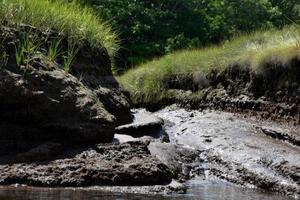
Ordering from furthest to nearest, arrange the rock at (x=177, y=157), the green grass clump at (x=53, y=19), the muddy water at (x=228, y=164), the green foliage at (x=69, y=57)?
the green foliage at (x=69, y=57) → the green grass clump at (x=53, y=19) → the rock at (x=177, y=157) → the muddy water at (x=228, y=164)

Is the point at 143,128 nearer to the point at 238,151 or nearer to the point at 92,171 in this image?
the point at 238,151

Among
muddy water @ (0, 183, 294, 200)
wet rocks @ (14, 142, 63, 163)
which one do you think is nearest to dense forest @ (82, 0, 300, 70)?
wet rocks @ (14, 142, 63, 163)

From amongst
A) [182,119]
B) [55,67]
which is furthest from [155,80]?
[55,67]

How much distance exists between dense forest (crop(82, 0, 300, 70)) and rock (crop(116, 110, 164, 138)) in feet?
29.3

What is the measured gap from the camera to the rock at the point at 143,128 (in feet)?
30.4

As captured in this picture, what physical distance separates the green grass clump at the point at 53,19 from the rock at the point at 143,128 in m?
1.65

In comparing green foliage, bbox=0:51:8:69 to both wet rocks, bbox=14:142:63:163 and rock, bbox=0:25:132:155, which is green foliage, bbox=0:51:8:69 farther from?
wet rocks, bbox=14:142:63:163

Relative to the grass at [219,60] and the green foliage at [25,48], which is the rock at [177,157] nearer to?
the green foliage at [25,48]

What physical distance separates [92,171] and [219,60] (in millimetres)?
6668

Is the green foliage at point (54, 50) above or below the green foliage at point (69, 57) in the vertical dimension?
above

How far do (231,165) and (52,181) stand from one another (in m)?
2.93

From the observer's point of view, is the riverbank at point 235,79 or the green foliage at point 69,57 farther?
the riverbank at point 235,79

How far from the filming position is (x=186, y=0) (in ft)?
76.4

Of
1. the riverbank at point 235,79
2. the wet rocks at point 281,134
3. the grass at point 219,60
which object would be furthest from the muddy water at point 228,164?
the grass at point 219,60
